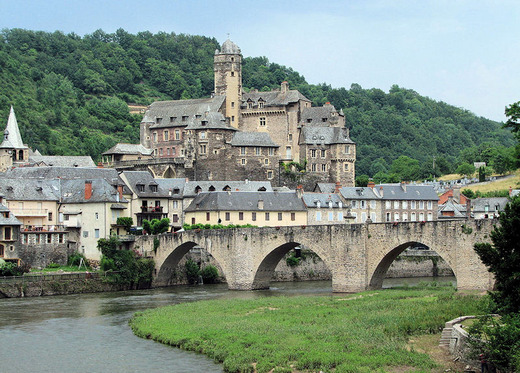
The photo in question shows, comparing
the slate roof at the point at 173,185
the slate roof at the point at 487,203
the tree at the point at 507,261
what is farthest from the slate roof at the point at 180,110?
the tree at the point at 507,261

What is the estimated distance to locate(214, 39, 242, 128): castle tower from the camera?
117750 mm

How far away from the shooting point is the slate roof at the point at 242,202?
87750 mm

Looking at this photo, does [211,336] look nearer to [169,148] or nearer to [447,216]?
A: [447,216]

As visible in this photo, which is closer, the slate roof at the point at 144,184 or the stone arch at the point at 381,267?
the stone arch at the point at 381,267

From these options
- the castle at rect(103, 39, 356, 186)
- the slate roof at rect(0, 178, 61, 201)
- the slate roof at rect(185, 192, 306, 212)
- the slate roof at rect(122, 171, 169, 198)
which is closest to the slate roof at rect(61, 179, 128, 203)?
the slate roof at rect(0, 178, 61, 201)

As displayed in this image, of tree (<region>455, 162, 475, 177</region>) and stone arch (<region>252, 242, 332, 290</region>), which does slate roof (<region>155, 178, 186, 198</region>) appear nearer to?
stone arch (<region>252, 242, 332, 290</region>)

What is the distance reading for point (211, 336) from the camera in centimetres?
4612

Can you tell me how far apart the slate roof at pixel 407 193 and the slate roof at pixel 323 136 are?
34.1ft

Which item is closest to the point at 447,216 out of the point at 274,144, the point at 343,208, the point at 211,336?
the point at 343,208

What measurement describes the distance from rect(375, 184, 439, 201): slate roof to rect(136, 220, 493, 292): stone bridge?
34.0 m

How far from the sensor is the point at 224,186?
325 feet

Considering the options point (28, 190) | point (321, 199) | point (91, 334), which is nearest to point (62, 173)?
point (28, 190)

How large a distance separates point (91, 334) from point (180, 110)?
2844 inches

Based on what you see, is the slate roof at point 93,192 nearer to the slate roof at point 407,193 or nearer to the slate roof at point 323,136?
the slate roof at point 407,193
